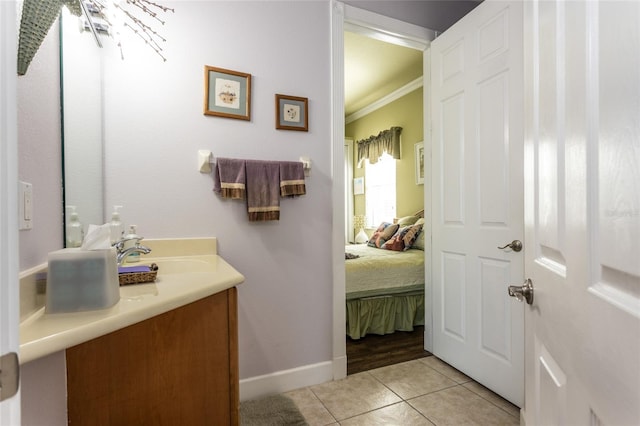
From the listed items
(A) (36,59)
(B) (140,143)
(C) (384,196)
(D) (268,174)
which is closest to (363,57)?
(C) (384,196)

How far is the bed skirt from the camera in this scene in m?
2.87

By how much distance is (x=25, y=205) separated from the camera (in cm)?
79

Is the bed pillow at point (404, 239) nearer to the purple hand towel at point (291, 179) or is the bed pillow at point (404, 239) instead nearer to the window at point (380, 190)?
the window at point (380, 190)

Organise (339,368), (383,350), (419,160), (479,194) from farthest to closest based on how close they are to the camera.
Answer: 1. (419,160)
2. (383,350)
3. (339,368)
4. (479,194)

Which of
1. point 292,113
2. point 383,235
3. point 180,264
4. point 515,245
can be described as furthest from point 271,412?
point 383,235

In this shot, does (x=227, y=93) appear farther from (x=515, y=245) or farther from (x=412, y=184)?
(x=412, y=184)

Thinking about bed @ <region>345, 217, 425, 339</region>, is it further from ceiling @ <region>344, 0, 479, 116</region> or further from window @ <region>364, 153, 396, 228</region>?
ceiling @ <region>344, 0, 479, 116</region>

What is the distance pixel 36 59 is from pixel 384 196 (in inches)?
181

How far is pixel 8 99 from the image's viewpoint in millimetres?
396

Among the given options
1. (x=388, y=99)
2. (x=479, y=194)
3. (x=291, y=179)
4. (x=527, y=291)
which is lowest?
(x=527, y=291)

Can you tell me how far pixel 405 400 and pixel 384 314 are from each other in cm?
109

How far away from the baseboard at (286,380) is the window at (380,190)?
10.3 feet

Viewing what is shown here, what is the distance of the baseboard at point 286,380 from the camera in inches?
76.4

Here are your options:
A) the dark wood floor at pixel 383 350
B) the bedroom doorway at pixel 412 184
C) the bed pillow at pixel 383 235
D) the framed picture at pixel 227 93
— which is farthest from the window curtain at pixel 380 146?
the framed picture at pixel 227 93
